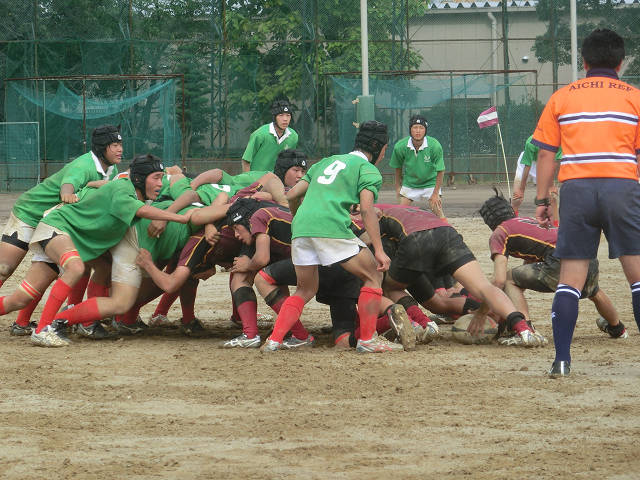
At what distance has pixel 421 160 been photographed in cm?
1562

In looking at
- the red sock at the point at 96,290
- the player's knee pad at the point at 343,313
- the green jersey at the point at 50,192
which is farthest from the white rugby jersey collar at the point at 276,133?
the player's knee pad at the point at 343,313

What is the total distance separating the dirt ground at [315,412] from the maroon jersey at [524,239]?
80 cm

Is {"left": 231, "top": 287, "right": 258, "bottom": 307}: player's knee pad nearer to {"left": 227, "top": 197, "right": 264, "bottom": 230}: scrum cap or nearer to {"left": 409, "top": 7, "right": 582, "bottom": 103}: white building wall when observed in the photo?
{"left": 227, "top": 197, "right": 264, "bottom": 230}: scrum cap

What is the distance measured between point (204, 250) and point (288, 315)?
3.49 ft

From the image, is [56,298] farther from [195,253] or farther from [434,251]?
[434,251]

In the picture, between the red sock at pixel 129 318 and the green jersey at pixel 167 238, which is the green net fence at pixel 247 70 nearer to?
the red sock at pixel 129 318

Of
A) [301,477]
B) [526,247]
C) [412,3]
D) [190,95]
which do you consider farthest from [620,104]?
[412,3]

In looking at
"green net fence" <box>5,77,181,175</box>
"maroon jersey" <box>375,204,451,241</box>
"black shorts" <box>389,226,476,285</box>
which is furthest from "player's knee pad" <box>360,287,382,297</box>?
"green net fence" <box>5,77,181,175</box>

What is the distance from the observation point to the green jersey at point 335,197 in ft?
26.2

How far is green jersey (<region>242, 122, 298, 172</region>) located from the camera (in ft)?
44.9

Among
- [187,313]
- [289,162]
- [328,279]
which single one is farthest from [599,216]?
[289,162]

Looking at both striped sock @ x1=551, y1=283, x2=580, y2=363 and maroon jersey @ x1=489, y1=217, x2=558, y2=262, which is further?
maroon jersey @ x1=489, y1=217, x2=558, y2=262

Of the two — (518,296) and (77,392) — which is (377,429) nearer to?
(77,392)

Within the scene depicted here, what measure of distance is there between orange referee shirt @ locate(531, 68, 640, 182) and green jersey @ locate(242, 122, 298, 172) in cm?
692
